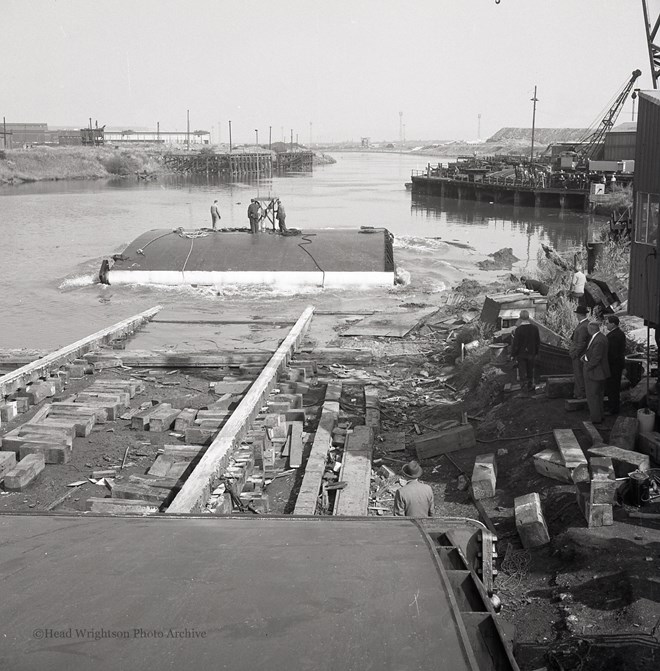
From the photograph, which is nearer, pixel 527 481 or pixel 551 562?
pixel 551 562

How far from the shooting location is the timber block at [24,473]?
9977 mm

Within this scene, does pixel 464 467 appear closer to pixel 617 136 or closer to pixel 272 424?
pixel 272 424

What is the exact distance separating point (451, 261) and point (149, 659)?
34.4m

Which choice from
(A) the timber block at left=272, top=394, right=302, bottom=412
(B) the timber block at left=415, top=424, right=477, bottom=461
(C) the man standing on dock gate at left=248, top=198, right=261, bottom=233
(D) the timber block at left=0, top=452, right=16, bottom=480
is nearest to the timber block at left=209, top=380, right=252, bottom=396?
(A) the timber block at left=272, top=394, right=302, bottom=412

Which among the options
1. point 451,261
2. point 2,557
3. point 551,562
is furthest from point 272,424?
point 451,261

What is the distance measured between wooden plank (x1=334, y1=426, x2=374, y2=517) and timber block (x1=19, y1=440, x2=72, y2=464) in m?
3.67

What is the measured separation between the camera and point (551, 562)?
7.69 m

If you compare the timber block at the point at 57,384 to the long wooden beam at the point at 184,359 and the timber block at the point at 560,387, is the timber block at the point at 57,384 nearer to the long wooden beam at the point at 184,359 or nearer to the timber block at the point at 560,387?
the long wooden beam at the point at 184,359

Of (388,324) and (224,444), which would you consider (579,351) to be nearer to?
(224,444)

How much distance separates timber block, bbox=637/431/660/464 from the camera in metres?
9.08

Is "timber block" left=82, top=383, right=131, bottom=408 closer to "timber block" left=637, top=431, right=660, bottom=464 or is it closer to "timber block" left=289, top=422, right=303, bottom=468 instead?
"timber block" left=289, top=422, right=303, bottom=468

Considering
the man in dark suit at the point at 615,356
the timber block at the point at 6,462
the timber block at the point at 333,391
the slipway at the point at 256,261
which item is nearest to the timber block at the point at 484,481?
the man in dark suit at the point at 615,356

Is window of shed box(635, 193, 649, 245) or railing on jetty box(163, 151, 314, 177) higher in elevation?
railing on jetty box(163, 151, 314, 177)

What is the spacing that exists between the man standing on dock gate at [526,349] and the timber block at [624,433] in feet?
9.21
